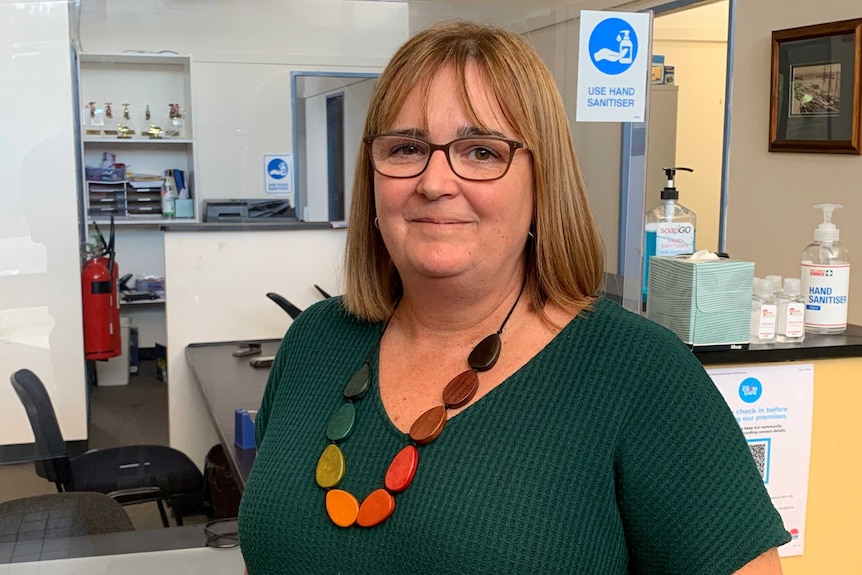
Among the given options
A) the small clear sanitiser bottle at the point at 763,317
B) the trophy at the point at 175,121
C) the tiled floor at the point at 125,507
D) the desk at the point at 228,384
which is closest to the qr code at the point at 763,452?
the small clear sanitiser bottle at the point at 763,317

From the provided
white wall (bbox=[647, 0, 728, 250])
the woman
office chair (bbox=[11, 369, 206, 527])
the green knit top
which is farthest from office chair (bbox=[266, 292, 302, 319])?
white wall (bbox=[647, 0, 728, 250])

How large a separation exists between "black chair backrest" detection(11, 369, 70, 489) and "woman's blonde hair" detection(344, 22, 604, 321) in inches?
76.6

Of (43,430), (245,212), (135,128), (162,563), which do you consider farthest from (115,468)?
(135,128)

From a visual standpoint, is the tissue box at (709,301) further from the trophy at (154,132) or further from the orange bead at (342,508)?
the trophy at (154,132)

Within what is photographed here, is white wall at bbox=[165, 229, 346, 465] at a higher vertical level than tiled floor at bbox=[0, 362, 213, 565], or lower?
higher

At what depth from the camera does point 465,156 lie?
100 centimetres

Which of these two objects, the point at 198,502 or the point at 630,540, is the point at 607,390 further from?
the point at 198,502

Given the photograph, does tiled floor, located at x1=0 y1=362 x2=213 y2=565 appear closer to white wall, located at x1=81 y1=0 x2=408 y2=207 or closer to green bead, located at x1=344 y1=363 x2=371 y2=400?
white wall, located at x1=81 y1=0 x2=408 y2=207

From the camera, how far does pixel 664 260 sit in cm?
151

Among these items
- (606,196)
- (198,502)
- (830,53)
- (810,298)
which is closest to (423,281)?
(810,298)

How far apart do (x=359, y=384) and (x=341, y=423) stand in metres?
0.05

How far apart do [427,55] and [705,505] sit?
0.53m

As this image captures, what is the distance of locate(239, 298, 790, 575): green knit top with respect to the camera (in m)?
0.92

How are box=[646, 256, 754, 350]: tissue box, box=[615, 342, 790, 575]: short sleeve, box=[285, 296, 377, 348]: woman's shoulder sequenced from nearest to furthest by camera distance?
1. box=[615, 342, 790, 575]: short sleeve
2. box=[285, 296, 377, 348]: woman's shoulder
3. box=[646, 256, 754, 350]: tissue box
